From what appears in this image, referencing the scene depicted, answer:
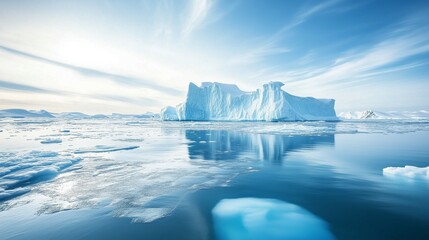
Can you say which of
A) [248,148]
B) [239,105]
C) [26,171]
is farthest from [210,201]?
[239,105]

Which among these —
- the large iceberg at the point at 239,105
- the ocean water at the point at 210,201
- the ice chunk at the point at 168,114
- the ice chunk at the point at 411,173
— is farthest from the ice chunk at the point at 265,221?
the ice chunk at the point at 168,114

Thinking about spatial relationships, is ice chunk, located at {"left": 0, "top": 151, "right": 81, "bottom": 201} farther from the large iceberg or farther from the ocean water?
the large iceberg

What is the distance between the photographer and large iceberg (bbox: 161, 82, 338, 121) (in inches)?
2100

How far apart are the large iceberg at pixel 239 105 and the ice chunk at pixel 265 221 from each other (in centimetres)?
4758

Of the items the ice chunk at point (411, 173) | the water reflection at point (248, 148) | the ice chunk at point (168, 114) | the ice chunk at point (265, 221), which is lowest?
the ice chunk at point (265, 221)

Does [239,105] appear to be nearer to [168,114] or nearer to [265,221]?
[168,114]

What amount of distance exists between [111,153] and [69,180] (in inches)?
196

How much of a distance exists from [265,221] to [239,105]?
55.5 m

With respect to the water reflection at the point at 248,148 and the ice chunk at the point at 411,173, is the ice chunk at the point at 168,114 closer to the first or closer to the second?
the water reflection at the point at 248,148

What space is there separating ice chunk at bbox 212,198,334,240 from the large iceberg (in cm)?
4758

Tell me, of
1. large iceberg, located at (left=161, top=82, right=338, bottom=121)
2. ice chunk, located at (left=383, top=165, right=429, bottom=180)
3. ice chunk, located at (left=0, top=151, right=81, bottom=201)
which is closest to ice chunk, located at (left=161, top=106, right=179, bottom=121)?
large iceberg, located at (left=161, top=82, right=338, bottom=121)

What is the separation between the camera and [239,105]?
59.3 meters

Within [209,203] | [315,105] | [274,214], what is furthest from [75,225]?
[315,105]

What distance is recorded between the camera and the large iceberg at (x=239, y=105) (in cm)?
5334
